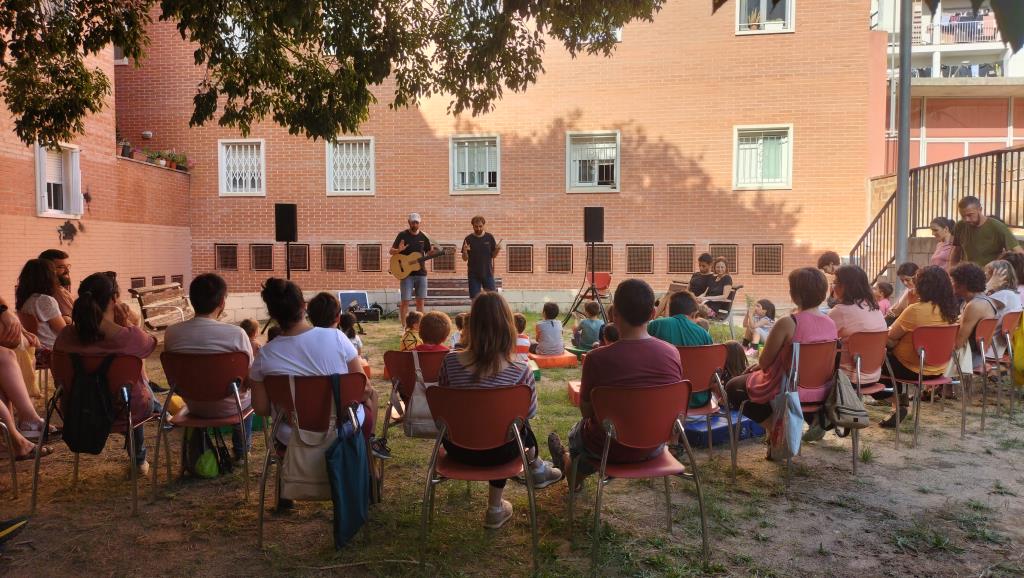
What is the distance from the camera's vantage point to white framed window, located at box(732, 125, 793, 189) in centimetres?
1377

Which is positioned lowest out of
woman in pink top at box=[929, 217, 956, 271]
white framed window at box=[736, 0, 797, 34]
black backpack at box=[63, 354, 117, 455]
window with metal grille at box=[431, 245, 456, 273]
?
black backpack at box=[63, 354, 117, 455]

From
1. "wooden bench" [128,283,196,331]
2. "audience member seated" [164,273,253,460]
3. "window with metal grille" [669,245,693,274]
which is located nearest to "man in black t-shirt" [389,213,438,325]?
"wooden bench" [128,283,196,331]

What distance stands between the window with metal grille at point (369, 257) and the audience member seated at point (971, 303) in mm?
11290

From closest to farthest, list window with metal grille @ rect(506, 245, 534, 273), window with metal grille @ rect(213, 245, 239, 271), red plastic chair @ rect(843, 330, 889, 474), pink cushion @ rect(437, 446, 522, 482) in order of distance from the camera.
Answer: pink cushion @ rect(437, 446, 522, 482) → red plastic chair @ rect(843, 330, 889, 474) → window with metal grille @ rect(506, 245, 534, 273) → window with metal grille @ rect(213, 245, 239, 271)

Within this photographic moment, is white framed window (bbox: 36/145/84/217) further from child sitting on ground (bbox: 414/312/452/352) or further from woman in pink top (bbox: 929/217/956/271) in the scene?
woman in pink top (bbox: 929/217/956/271)

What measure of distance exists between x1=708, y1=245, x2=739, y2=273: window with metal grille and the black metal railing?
2.16 m

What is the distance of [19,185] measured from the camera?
10.5 meters

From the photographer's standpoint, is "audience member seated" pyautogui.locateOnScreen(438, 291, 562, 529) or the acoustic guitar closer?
"audience member seated" pyautogui.locateOnScreen(438, 291, 562, 529)

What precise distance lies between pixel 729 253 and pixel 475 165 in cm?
553

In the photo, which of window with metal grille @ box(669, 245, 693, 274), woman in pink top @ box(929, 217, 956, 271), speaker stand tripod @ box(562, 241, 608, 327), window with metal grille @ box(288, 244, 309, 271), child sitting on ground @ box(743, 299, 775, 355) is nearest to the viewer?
woman in pink top @ box(929, 217, 956, 271)

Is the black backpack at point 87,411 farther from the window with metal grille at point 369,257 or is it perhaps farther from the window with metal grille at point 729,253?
the window with metal grille at point 729,253

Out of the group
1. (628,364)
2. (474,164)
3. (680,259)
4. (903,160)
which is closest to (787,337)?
(628,364)

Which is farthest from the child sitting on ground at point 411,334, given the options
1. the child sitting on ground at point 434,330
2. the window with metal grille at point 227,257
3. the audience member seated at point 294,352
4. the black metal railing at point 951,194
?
the window with metal grille at point 227,257

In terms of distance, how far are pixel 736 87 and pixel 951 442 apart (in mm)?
10189
